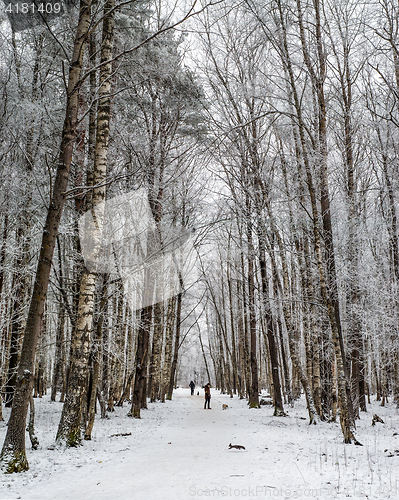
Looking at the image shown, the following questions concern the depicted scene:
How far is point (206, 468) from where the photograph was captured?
16.3ft

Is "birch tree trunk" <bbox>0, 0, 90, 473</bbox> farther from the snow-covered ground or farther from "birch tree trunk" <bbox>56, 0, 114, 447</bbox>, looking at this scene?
"birch tree trunk" <bbox>56, 0, 114, 447</bbox>

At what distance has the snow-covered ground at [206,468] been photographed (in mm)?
3852

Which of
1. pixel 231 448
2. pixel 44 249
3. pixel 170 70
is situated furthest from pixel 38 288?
pixel 170 70

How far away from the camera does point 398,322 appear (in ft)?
28.2

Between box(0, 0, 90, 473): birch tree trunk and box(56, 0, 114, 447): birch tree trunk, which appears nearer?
box(0, 0, 90, 473): birch tree trunk

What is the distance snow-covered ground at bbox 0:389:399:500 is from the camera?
385 centimetres

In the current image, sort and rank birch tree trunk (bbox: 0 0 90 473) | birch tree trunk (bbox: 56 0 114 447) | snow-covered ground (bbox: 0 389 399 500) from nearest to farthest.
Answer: snow-covered ground (bbox: 0 389 399 500) → birch tree trunk (bbox: 0 0 90 473) → birch tree trunk (bbox: 56 0 114 447)

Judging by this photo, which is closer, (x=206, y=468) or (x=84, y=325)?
(x=206, y=468)

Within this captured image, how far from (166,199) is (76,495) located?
10.5 metres

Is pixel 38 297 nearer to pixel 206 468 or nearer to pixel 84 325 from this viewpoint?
pixel 84 325

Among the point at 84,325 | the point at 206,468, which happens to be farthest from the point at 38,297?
the point at 206,468

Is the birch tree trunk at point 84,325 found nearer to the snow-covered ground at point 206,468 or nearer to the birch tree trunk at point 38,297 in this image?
the snow-covered ground at point 206,468

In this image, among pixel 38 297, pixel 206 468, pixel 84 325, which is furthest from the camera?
pixel 84 325

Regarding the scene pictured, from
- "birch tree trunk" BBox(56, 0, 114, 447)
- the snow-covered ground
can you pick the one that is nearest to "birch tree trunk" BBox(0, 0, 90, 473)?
the snow-covered ground
